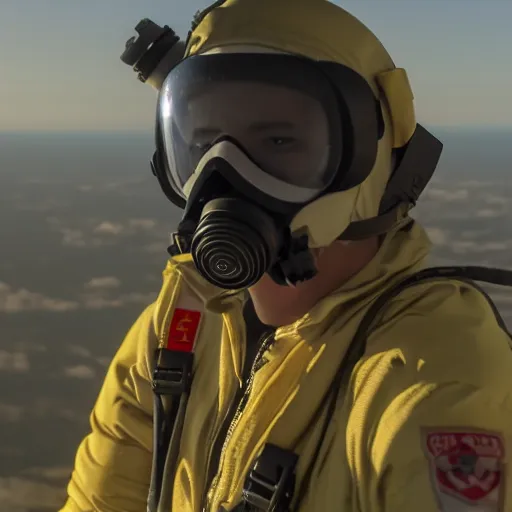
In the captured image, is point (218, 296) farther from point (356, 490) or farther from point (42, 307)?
point (42, 307)

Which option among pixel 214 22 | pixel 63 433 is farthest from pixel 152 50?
pixel 63 433

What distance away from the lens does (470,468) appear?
720 millimetres

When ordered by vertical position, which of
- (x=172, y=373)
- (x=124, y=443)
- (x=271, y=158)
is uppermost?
(x=271, y=158)

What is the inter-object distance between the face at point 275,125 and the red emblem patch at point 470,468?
38cm

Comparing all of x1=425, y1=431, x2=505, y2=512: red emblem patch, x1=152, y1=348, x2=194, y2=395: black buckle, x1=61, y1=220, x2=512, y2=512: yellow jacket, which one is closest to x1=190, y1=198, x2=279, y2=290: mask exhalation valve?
x1=61, y1=220, x2=512, y2=512: yellow jacket

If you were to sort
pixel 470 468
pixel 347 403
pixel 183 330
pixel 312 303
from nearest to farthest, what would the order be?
pixel 470 468 → pixel 347 403 → pixel 312 303 → pixel 183 330

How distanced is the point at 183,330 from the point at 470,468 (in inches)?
21.0

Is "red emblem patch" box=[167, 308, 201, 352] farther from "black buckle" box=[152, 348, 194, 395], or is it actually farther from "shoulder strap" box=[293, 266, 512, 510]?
"shoulder strap" box=[293, 266, 512, 510]

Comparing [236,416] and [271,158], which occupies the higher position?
[271,158]

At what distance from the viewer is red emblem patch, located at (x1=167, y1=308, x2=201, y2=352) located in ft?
3.59

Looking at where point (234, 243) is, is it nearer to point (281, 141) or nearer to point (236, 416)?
point (281, 141)

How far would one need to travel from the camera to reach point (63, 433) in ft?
9.28

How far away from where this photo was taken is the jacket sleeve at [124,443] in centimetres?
115

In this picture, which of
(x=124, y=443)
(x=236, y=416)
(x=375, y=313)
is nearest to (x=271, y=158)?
(x=375, y=313)
